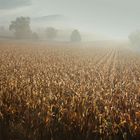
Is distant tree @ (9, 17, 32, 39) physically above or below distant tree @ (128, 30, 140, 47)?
above

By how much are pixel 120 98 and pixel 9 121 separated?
3195 mm

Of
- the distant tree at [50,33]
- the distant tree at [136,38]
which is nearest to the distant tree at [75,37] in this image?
the distant tree at [50,33]

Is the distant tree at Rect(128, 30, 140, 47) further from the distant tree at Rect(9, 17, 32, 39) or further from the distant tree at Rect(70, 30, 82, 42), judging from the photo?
the distant tree at Rect(9, 17, 32, 39)

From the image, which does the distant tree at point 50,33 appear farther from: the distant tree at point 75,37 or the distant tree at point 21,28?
the distant tree at point 21,28

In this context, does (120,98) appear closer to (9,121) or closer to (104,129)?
(104,129)

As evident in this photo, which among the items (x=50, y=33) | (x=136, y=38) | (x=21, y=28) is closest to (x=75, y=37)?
(x=50, y=33)

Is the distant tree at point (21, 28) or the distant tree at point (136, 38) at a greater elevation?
the distant tree at point (21, 28)

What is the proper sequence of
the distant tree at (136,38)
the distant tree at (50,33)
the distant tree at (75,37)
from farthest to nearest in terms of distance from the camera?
1. the distant tree at (50,33)
2. the distant tree at (75,37)
3. the distant tree at (136,38)

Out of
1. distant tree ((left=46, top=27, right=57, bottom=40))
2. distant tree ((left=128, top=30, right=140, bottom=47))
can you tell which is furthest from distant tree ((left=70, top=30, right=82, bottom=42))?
distant tree ((left=128, top=30, right=140, bottom=47))

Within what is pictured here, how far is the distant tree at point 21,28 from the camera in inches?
3883

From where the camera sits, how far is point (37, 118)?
258 inches

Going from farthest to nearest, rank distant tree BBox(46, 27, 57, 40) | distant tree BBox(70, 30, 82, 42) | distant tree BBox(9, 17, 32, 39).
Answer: distant tree BBox(46, 27, 57, 40), distant tree BBox(70, 30, 82, 42), distant tree BBox(9, 17, 32, 39)

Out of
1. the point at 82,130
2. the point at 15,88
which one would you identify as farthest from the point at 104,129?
the point at 15,88

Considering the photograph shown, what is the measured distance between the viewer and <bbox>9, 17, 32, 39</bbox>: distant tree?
9862cm
